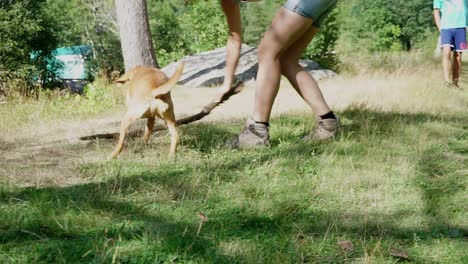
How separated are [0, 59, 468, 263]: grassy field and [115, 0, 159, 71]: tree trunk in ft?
14.4

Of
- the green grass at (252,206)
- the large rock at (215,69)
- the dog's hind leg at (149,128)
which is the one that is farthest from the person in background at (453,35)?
the dog's hind leg at (149,128)

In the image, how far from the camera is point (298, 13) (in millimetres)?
4188

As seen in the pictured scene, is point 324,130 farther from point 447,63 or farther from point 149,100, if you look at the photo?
point 447,63

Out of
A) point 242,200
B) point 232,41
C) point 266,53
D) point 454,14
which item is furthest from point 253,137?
point 454,14

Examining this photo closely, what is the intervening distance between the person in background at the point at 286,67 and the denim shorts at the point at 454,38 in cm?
532

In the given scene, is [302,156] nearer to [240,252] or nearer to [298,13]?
[298,13]

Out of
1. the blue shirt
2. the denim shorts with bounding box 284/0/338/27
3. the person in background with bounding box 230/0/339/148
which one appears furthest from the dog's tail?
the blue shirt

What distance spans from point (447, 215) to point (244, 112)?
4.10 meters

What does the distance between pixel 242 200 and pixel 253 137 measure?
1.43m

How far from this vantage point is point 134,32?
9.14 metres

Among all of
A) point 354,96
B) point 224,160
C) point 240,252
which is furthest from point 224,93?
point 354,96

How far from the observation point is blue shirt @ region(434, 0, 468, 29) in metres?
9.02

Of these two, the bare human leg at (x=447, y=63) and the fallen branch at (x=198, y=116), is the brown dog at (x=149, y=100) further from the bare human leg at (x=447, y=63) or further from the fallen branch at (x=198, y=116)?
the bare human leg at (x=447, y=63)

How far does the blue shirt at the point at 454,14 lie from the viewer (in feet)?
29.6
